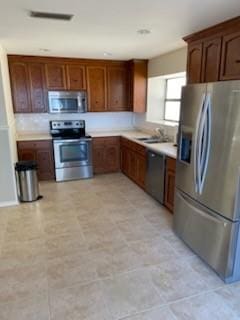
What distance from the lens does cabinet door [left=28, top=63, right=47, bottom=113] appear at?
466cm

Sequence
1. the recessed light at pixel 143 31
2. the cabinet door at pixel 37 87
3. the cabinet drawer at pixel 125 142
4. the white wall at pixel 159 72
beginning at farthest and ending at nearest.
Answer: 1. the cabinet drawer at pixel 125 142
2. the cabinet door at pixel 37 87
3. the white wall at pixel 159 72
4. the recessed light at pixel 143 31

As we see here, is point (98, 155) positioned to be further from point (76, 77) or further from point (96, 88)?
point (76, 77)

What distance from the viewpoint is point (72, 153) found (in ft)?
16.0

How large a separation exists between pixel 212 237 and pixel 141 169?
86.8 inches

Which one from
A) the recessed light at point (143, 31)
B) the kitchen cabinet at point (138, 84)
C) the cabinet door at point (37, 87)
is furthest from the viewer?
the kitchen cabinet at point (138, 84)

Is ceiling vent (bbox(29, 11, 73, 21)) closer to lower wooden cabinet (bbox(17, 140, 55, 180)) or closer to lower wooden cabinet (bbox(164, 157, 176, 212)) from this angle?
lower wooden cabinet (bbox(164, 157, 176, 212))

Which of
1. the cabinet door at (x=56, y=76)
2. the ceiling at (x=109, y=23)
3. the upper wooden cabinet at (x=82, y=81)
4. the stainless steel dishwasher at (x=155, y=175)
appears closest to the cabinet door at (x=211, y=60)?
the ceiling at (x=109, y=23)

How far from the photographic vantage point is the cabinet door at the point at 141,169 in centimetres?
423

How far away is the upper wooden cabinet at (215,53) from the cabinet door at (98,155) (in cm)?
249

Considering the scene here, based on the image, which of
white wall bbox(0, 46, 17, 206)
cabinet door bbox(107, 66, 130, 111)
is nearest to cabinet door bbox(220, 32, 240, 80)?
white wall bbox(0, 46, 17, 206)

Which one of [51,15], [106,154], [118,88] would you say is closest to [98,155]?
[106,154]

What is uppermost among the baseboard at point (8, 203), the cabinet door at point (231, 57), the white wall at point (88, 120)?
the cabinet door at point (231, 57)

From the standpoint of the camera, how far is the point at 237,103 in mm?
1897

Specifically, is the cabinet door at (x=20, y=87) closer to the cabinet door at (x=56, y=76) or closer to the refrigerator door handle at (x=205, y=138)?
the cabinet door at (x=56, y=76)
